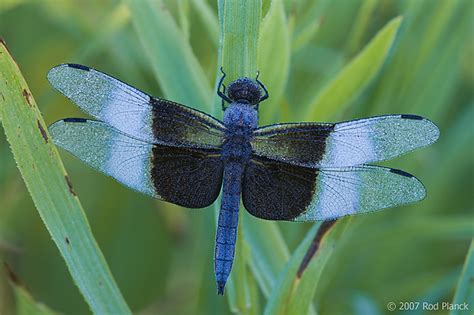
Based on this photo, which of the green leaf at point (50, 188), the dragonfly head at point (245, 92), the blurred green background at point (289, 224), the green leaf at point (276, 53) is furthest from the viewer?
the blurred green background at point (289, 224)

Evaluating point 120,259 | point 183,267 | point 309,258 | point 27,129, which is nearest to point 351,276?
point 183,267

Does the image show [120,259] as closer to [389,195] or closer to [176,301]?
[176,301]

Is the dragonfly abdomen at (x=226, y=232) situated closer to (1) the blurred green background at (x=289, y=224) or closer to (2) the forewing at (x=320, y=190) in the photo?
(2) the forewing at (x=320, y=190)

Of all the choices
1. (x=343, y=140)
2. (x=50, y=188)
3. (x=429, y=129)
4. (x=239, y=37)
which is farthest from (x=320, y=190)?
(x=50, y=188)

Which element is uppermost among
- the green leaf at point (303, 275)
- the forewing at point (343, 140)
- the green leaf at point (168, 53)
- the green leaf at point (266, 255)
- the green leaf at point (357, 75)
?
the green leaf at point (357, 75)

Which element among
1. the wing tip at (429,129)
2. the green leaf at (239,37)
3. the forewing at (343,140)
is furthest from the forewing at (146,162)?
the wing tip at (429,129)

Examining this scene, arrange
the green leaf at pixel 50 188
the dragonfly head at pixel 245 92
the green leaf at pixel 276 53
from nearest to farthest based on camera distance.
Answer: the green leaf at pixel 50 188 < the dragonfly head at pixel 245 92 < the green leaf at pixel 276 53
